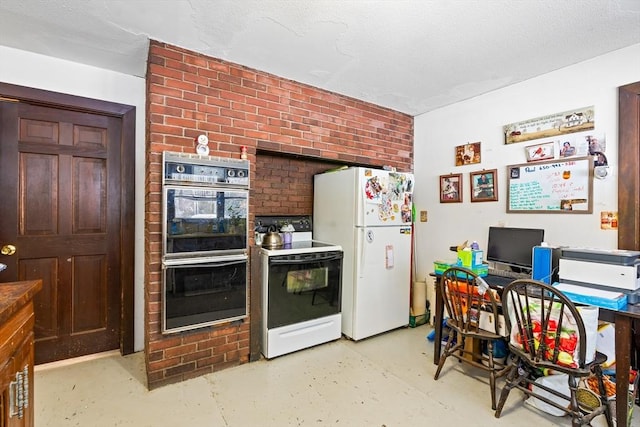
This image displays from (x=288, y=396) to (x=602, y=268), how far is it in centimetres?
221

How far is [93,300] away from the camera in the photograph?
106 inches

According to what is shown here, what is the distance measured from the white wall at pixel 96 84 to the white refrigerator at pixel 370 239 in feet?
5.88

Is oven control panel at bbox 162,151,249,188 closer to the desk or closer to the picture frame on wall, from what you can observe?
the picture frame on wall

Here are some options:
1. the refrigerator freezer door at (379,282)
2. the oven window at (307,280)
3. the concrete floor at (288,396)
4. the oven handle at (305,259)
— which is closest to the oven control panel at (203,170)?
the oven handle at (305,259)

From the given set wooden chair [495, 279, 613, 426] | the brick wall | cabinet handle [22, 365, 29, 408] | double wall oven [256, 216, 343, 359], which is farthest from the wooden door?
wooden chair [495, 279, 613, 426]

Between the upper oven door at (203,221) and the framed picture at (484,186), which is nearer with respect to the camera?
the upper oven door at (203,221)

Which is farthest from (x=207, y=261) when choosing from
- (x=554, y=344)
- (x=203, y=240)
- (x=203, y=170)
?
(x=554, y=344)

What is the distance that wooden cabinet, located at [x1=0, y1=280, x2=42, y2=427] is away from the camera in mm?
971

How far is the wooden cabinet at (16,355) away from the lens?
971 mm

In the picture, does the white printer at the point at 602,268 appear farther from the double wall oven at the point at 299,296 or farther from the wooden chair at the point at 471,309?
the double wall oven at the point at 299,296

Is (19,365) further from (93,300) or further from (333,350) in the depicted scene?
(333,350)

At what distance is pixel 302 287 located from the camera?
2809 millimetres

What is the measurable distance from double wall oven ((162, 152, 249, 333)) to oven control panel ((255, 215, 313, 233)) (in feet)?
2.12

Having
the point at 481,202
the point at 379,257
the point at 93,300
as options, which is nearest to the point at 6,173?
the point at 93,300
